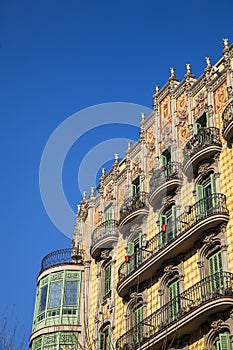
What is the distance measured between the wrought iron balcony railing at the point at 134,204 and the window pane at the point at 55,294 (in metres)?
5.03

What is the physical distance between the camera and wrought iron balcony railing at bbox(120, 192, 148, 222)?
30.4 m

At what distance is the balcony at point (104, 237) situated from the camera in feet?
105

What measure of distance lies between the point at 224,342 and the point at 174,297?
12.7ft

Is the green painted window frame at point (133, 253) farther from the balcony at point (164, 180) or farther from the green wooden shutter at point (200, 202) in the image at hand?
the green wooden shutter at point (200, 202)

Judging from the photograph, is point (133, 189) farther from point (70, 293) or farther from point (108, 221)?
point (70, 293)

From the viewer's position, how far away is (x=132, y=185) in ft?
107

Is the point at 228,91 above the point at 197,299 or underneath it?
above

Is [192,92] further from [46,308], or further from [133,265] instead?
[46,308]

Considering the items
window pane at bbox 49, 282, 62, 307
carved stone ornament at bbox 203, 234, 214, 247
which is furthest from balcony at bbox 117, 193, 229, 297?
window pane at bbox 49, 282, 62, 307

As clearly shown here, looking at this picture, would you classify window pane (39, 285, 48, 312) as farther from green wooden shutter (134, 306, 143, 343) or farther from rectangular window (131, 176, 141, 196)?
rectangular window (131, 176, 141, 196)

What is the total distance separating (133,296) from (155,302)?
1526 mm

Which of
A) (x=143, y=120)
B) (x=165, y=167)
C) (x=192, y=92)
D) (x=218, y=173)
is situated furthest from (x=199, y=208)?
(x=143, y=120)

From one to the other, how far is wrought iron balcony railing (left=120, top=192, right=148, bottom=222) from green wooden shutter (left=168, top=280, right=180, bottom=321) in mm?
4868

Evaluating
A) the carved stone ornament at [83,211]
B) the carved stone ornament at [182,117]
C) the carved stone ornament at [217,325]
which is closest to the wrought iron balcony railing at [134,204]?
the carved stone ornament at [182,117]
